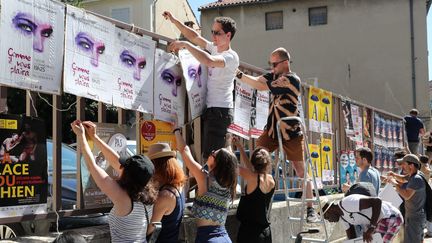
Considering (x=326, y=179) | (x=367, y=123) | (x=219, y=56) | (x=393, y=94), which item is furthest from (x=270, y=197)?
(x=393, y=94)

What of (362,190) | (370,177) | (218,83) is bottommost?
Result: (362,190)

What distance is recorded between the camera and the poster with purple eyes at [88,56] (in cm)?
413

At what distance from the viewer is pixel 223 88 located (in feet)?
17.9

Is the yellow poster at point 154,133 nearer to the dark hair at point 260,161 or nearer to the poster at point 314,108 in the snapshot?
the dark hair at point 260,161

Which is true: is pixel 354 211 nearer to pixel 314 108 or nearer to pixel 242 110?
pixel 242 110

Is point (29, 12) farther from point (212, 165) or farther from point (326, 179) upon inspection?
point (326, 179)

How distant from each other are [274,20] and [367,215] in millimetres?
25274

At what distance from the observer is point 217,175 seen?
4.40m

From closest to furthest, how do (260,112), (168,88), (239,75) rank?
(168,88)
(239,75)
(260,112)

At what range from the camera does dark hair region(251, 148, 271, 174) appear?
5.12 metres

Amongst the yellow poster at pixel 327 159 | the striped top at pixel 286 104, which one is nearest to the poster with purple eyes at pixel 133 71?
the striped top at pixel 286 104

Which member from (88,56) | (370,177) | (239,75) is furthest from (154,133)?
(370,177)

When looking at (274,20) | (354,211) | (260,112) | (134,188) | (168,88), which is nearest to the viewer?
(134,188)

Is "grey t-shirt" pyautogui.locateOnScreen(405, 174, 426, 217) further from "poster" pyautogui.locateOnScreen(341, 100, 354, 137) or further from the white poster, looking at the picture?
the white poster
